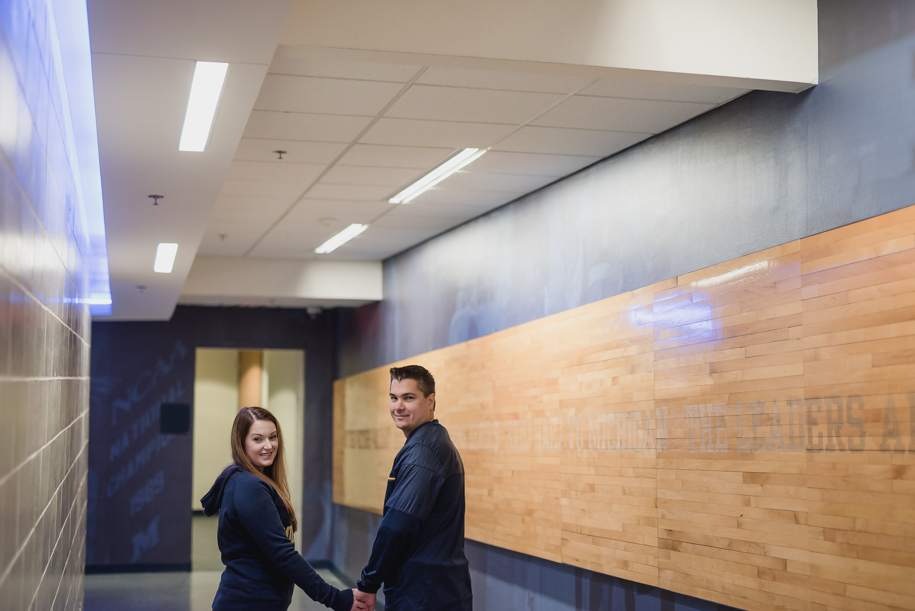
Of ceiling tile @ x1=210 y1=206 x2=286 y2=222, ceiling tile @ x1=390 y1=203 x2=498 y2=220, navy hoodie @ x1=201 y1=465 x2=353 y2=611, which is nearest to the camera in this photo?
navy hoodie @ x1=201 y1=465 x2=353 y2=611

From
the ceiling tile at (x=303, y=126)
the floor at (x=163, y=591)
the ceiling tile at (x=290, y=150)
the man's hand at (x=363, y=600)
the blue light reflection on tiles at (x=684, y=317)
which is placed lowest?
the floor at (x=163, y=591)

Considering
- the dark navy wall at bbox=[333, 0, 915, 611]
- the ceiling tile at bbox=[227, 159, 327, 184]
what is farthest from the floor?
the ceiling tile at bbox=[227, 159, 327, 184]

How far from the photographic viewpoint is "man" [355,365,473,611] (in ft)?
11.6

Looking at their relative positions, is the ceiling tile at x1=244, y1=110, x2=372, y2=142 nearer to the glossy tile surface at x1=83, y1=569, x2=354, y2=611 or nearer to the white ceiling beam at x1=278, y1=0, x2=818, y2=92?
the white ceiling beam at x1=278, y1=0, x2=818, y2=92

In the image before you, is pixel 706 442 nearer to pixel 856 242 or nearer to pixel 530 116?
pixel 856 242

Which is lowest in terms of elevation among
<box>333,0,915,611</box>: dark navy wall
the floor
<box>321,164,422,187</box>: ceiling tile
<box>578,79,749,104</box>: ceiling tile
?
the floor

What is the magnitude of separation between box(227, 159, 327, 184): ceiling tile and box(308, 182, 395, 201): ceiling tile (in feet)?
0.72

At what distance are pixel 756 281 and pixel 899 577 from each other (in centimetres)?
145

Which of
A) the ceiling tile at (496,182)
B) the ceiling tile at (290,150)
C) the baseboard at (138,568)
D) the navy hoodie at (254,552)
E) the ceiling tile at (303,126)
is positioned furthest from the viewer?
the baseboard at (138,568)

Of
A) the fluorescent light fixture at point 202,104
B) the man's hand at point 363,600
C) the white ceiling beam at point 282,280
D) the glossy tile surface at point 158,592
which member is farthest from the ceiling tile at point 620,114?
the glossy tile surface at point 158,592

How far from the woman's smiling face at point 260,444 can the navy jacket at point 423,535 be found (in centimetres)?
49

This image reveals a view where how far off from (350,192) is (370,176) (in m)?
0.53

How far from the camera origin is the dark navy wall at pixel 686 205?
3.75 meters

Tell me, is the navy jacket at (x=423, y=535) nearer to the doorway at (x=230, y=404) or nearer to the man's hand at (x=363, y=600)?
the man's hand at (x=363, y=600)
